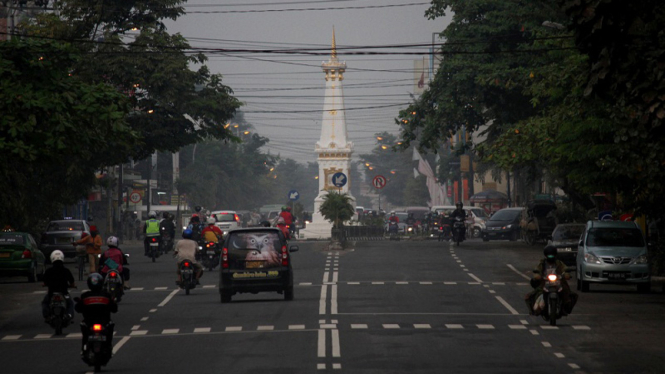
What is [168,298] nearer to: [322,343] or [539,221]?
[322,343]

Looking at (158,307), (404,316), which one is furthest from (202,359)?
(158,307)

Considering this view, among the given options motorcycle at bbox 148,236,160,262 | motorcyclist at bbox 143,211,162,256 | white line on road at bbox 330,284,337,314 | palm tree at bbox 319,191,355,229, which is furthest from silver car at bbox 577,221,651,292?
palm tree at bbox 319,191,355,229

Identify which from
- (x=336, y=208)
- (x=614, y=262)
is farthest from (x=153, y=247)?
(x=614, y=262)

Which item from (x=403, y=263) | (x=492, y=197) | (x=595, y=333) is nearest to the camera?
(x=595, y=333)

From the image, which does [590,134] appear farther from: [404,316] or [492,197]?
[492,197]

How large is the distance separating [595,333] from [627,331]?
75 centimetres

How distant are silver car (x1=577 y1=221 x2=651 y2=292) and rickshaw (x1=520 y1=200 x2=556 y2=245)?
21204 millimetres

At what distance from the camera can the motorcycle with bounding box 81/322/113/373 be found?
16984 mm

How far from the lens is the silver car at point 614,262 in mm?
30844

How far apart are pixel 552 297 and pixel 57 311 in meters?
8.80

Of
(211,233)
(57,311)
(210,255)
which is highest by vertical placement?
(211,233)

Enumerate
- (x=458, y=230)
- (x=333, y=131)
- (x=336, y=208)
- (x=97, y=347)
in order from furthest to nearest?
(x=333, y=131)
(x=336, y=208)
(x=458, y=230)
(x=97, y=347)

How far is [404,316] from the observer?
24.3 meters

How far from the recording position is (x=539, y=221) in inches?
2127
